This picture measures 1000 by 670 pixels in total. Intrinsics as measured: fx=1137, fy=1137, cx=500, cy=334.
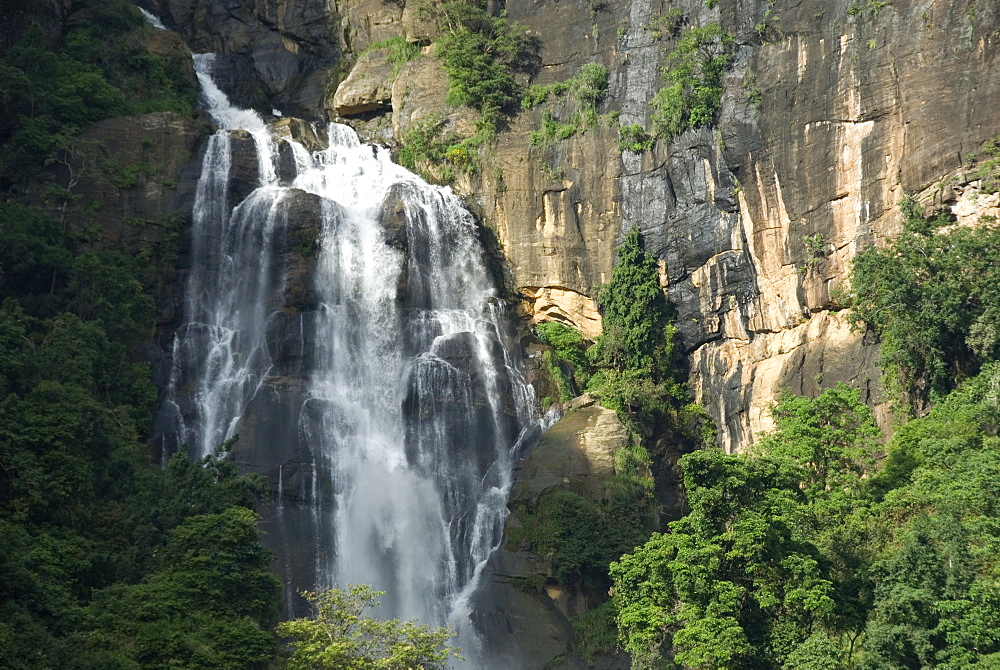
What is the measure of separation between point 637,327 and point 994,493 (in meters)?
13.7

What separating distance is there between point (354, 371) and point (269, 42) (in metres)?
18.8

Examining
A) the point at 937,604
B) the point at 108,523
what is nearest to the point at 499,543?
the point at 108,523

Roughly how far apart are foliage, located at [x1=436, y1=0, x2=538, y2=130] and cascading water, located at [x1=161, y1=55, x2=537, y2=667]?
Result: 11.6 feet

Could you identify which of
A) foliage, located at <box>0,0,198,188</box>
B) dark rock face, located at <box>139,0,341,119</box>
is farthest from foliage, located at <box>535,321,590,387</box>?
dark rock face, located at <box>139,0,341,119</box>

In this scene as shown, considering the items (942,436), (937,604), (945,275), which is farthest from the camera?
(945,275)

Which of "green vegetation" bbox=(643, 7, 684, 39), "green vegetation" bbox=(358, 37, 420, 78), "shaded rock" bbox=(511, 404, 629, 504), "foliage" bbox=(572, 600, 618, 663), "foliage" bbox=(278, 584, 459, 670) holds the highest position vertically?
"green vegetation" bbox=(358, 37, 420, 78)

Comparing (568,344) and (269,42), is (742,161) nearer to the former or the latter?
(568,344)

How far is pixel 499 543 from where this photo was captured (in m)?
31.1

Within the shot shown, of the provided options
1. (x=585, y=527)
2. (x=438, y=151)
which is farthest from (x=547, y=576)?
(x=438, y=151)

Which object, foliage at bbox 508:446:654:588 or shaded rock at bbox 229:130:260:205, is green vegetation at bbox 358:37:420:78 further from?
foliage at bbox 508:446:654:588

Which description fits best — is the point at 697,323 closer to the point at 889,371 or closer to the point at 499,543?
the point at 889,371

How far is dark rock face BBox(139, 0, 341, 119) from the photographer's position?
151ft

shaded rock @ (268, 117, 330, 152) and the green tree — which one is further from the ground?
shaded rock @ (268, 117, 330, 152)

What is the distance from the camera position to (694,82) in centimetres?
3641
